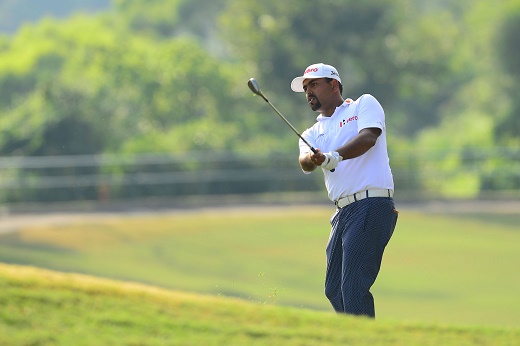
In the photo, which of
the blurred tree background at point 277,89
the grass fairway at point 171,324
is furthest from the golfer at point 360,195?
the blurred tree background at point 277,89

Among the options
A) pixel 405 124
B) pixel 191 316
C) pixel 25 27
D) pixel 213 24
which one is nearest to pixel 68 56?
pixel 25 27

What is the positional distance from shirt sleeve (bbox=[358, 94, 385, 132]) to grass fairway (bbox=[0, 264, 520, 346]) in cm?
129

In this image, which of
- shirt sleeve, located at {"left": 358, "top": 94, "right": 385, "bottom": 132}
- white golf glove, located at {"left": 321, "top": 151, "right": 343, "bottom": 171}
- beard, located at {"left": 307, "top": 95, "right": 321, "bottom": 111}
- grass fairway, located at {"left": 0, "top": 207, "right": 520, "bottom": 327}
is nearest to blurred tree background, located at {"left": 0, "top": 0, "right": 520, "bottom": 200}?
grass fairway, located at {"left": 0, "top": 207, "right": 520, "bottom": 327}

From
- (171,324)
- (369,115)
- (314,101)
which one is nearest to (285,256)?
(314,101)

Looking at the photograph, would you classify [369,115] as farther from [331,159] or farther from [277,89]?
[277,89]

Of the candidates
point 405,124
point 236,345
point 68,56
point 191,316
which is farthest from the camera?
point 68,56

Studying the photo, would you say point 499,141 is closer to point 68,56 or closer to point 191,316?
point 191,316

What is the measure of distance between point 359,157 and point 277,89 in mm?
33490

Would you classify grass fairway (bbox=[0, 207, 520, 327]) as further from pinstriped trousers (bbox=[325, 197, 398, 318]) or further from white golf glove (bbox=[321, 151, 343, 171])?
white golf glove (bbox=[321, 151, 343, 171])

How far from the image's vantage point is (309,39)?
4109 cm

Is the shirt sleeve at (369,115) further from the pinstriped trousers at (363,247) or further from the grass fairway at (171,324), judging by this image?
the grass fairway at (171,324)

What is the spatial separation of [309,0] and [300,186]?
39.1 ft

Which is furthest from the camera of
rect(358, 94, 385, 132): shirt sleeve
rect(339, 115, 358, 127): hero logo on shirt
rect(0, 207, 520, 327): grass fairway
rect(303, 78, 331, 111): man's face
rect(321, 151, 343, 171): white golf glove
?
rect(0, 207, 520, 327): grass fairway

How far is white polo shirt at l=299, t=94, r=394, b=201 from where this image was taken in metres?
8.52
